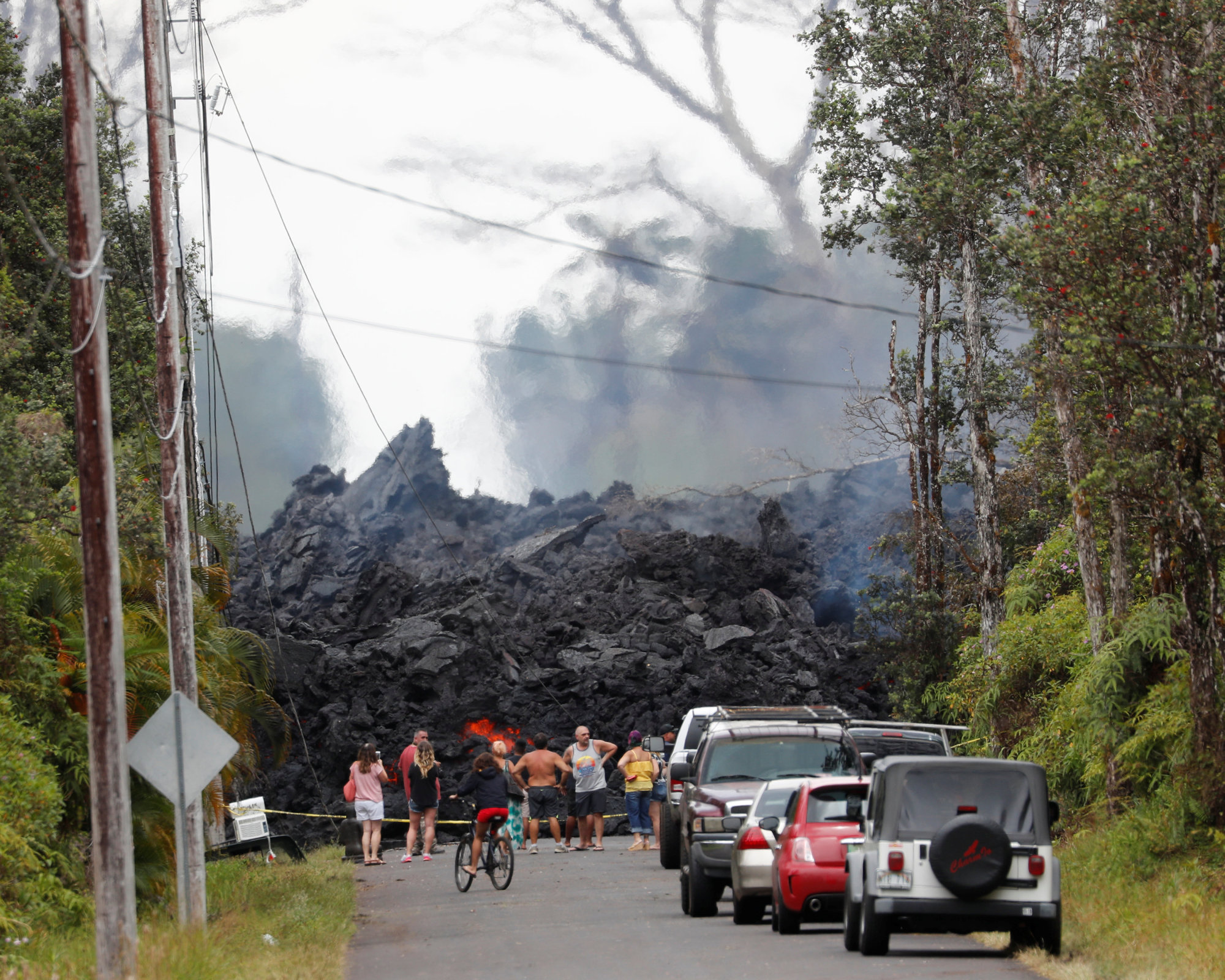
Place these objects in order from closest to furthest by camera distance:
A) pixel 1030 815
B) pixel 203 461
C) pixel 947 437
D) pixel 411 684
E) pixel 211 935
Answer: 1. pixel 1030 815
2. pixel 211 935
3. pixel 203 461
4. pixel 947 437
5. pixel 411 684

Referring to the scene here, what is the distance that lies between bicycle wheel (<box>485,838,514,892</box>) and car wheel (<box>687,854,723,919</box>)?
11.4 ft

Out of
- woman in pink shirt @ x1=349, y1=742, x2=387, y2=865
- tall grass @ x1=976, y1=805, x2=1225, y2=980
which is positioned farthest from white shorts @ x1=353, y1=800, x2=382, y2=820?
tall grass @ x1=976, y1=805, x2=1225, y2=980

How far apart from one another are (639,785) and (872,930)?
13.3 metres

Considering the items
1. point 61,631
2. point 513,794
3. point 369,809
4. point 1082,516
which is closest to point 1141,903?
point 1082,516

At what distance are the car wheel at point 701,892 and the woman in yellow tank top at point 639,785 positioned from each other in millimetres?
8348

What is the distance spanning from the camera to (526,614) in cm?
5981

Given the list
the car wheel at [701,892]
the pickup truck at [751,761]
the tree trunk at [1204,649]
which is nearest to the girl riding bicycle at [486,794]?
the pickup truck at [751,761]

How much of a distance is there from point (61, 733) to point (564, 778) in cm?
866

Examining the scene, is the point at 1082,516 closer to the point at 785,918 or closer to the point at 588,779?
the point at 588,779

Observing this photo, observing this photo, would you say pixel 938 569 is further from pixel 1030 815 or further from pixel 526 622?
pixel 1030 815

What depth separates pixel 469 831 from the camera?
705 inches

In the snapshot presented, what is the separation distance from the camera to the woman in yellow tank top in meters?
23.4

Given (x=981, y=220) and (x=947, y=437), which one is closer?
(x=981, y=220)

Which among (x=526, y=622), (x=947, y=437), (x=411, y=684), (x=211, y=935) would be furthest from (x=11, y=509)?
(x=526, y=622)
